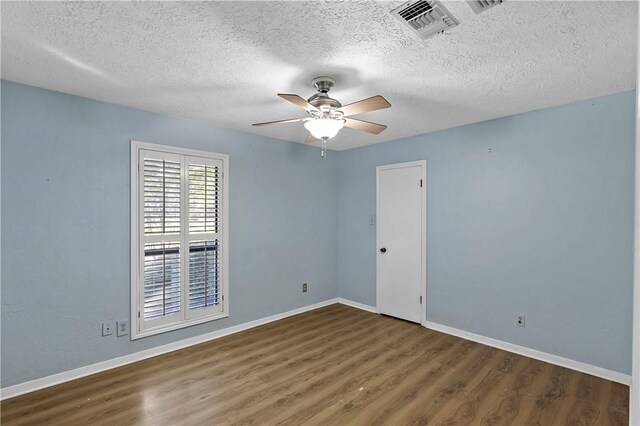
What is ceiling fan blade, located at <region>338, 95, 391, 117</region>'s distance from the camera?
7.14 feet

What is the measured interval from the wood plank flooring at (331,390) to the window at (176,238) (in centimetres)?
45

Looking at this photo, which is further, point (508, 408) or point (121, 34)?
point (508, 408)

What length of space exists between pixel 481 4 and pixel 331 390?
111 inches

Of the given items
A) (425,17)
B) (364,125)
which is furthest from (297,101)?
(425,17)

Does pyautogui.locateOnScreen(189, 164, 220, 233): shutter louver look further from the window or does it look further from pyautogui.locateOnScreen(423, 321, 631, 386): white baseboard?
pyautogui.locateOnScreen(423, 321, 631, 386): white baseboard

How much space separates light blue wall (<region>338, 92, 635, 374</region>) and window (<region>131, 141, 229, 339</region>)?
8.42 feet

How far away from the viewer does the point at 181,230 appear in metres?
3.43

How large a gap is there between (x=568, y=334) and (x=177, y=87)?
13.6 ft

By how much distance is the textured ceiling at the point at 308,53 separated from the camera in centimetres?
171

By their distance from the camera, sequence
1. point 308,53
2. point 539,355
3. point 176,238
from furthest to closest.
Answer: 1. point 176,238
2. point 539,355
3. point 308,53

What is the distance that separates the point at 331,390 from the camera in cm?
265

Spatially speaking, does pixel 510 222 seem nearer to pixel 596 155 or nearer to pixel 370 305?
pixel 596 155

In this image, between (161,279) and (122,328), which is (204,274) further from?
(122,328)

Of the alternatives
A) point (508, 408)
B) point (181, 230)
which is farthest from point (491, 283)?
point (181, 230)
